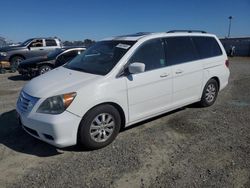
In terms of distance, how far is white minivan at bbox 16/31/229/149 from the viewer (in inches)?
138

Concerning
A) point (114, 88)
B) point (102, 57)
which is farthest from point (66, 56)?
point (114, 88)

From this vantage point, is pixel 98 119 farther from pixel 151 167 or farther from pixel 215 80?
pixel 215 80

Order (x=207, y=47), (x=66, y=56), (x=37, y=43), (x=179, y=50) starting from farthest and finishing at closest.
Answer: (x=37, y=43)
(x=66, y=56)
(x=207, y=47)
(x=179, y=50)

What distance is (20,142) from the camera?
13.6ft

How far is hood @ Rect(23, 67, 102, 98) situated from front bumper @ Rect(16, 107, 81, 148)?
34 centimetres

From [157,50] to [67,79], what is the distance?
1.74m

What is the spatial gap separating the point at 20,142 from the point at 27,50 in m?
11.0

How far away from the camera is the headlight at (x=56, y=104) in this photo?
11.3 ft

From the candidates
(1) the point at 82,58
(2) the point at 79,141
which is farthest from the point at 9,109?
(2) the point at 79,141

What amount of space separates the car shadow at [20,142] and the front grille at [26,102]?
2.09ft

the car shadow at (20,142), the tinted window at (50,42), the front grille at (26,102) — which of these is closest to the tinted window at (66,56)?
the tinted window at (50,42)

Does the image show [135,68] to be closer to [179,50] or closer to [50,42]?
[179,50]

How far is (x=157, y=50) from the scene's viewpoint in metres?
4.54

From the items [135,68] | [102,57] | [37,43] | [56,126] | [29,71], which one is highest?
[102,57]
